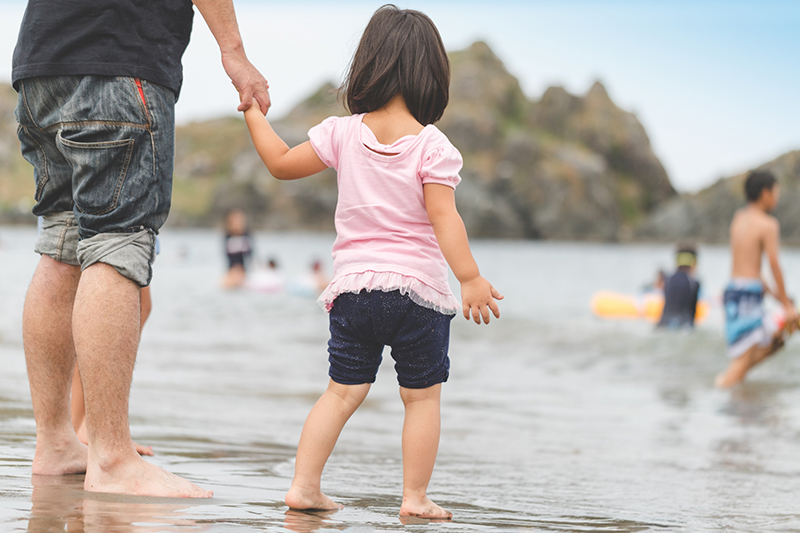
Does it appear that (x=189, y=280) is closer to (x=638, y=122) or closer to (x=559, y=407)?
(x=559, y=407)

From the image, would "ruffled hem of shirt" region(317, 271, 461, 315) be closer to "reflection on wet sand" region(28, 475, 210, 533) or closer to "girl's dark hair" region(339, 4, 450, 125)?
"girl's dark hair" region(339, 4, 450, 125)

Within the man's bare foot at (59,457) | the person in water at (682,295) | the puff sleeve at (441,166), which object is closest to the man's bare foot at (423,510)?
the puff sleeve at (441,166)

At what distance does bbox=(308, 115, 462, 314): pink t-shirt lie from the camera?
2365 millimetres

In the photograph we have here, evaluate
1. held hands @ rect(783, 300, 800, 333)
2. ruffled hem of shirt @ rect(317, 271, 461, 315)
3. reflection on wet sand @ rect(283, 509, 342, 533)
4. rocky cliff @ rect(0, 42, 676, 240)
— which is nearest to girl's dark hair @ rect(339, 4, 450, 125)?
ruffled hem of shirt @ rect(317, 271, 461, 315)

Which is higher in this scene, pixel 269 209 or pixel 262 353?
pixel 269 209

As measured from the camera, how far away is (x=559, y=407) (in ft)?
19.5

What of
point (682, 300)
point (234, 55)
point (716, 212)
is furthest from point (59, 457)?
point (716, 212)

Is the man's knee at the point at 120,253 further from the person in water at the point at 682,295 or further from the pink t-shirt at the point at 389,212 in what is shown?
the person in water at the point at 682,295

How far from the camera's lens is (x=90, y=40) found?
7.72 feet

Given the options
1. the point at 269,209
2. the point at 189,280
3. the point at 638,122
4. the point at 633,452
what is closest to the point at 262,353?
the point at 633,452

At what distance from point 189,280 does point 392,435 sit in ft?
61.6

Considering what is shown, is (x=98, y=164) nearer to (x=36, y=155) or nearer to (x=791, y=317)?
(x=36, y=155)

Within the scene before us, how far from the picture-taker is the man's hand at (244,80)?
8.32ft

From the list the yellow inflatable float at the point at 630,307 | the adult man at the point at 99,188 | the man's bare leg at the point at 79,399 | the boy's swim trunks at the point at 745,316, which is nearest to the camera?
the adult man at the point at 99,188
